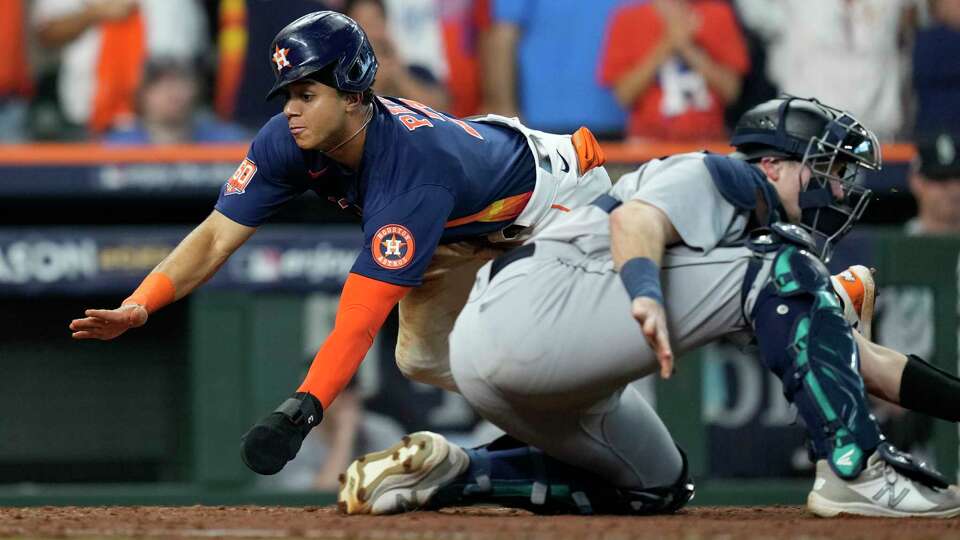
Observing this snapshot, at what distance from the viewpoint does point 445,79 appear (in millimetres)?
7062

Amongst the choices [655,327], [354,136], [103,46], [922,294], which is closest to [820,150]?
[655,327]

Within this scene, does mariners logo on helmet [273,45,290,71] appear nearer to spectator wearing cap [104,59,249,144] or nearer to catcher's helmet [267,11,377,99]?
catcher's helmet [267,11,377,99]

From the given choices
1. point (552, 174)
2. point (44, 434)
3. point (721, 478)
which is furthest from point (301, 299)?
point (552, 174)

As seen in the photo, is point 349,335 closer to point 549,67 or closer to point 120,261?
point 120,261

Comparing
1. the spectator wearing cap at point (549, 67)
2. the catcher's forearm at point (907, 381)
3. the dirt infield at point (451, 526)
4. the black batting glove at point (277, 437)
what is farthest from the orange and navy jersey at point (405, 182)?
the spectator wearing cap at point (549, 67)

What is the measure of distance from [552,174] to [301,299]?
2.42 meters

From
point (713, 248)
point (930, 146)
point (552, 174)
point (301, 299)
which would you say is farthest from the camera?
point (930, 146)

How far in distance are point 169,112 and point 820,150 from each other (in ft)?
12.4

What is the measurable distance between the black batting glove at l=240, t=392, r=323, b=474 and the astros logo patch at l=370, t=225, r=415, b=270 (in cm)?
38

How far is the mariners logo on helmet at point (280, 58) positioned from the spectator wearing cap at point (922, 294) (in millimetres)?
3514

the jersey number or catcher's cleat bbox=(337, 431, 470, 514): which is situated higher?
the jersey number

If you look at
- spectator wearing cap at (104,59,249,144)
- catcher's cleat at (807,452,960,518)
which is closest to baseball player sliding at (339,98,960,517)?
catcher's cleat at (807,452,960,518)

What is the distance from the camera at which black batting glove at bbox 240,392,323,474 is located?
3566 mm

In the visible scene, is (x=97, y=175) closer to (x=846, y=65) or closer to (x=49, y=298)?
(x=49, y=298)
